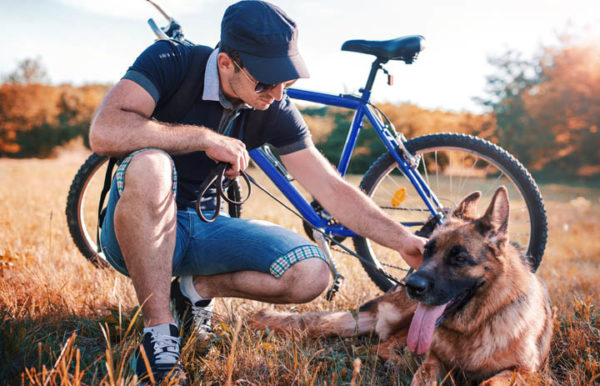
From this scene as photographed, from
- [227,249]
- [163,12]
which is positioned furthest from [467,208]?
[163,12]

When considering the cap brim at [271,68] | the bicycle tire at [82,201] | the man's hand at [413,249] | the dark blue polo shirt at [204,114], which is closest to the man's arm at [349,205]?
the man's hand at [413,249]

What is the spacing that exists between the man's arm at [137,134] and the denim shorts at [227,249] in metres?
0.40

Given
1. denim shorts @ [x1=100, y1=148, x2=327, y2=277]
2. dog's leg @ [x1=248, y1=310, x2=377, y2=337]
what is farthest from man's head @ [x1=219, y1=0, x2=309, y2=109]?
dog's leg @ [x1=248, y1=310, x2=377, y2=337]

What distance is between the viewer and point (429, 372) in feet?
6.63

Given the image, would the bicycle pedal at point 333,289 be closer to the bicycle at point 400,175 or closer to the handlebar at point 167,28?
the bicycle at point 400,175

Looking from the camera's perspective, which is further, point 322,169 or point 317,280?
point 322,169

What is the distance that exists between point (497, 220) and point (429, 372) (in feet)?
2.67

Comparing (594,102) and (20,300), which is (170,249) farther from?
(594,102)

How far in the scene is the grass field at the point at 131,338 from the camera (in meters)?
1.84

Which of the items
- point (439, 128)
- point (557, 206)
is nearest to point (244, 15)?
point (557, 206)

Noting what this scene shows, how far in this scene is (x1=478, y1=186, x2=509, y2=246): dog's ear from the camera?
2033 millimetres

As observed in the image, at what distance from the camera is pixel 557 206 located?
11.2m

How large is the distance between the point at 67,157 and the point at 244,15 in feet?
76.3

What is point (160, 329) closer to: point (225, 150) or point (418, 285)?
point (225, 150)
